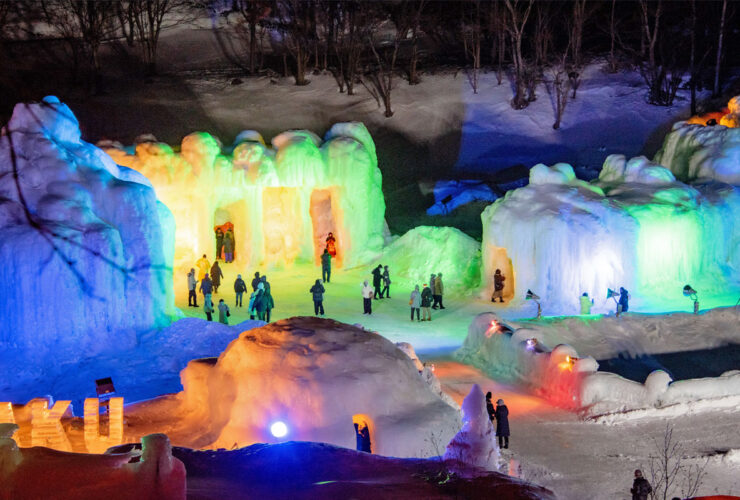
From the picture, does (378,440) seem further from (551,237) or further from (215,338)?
(551,237)

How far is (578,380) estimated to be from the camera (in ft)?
49.2

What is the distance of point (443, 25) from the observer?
1841 inches

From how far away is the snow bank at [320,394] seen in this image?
1113cm

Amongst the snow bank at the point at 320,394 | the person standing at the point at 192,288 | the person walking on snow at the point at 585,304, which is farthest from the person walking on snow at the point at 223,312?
the person walking on snow at the point at 585,304

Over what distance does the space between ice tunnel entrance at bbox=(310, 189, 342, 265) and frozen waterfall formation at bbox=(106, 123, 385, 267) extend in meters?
0.04

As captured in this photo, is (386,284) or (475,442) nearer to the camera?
(475,442)

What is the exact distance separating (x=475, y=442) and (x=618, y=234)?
15.6 metres

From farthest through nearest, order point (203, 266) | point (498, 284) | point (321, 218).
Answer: point (321, 218)
point (203, 266)
point (498, 284)

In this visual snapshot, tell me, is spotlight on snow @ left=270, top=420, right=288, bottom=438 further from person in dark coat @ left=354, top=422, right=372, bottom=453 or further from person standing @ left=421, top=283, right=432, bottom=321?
person standing @ left=421, top=283, right=432, bottom=321

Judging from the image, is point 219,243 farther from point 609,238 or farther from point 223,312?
point 609,238

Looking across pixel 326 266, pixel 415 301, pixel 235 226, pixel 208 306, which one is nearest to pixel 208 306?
pixel 208 306

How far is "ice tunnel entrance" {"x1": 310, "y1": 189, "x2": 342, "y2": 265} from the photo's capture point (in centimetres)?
2898

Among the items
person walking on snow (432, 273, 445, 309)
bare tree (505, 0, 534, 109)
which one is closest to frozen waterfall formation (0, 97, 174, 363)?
person walking on snow (432, 273, 445, 309)

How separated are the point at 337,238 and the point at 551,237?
26.4 feet
